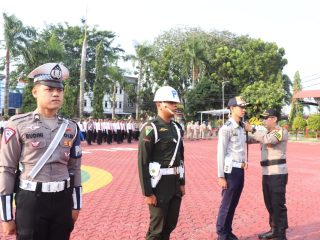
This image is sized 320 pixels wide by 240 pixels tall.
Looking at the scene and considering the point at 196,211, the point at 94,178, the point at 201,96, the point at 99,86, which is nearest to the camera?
the point at 196,211

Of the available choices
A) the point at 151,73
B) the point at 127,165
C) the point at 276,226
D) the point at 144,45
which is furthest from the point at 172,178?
the point at 151,73

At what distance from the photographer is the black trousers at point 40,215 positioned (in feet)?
9.24

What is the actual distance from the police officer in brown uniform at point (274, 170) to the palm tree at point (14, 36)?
82.1ft

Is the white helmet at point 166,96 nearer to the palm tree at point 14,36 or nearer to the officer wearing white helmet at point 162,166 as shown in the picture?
the officer wearing white helmet at point 162,166

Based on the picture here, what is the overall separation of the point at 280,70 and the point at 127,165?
38.8 m

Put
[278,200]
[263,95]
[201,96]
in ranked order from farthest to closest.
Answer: [201,96], [263,95], [278,200]

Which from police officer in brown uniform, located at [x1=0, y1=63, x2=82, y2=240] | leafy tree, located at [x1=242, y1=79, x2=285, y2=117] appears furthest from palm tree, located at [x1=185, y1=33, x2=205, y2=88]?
police officer in brown uniform, located at [x1=0, y1=63, x2=82, y2=240]

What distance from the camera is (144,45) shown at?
137ft

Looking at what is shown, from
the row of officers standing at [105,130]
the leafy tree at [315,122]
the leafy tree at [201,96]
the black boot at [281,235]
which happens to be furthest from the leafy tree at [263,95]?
the black boot at [281,235]

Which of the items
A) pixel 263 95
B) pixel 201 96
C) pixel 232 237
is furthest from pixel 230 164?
pixel 201 96

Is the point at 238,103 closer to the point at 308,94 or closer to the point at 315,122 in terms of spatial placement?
the point at 315,122

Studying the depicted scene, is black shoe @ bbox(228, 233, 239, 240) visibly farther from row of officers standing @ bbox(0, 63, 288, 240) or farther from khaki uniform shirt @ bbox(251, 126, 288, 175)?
row of officers standing @ bbox(0, 63, 288, 240)

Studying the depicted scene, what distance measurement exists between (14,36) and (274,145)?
25.5 meters

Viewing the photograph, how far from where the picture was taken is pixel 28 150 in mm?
2861
